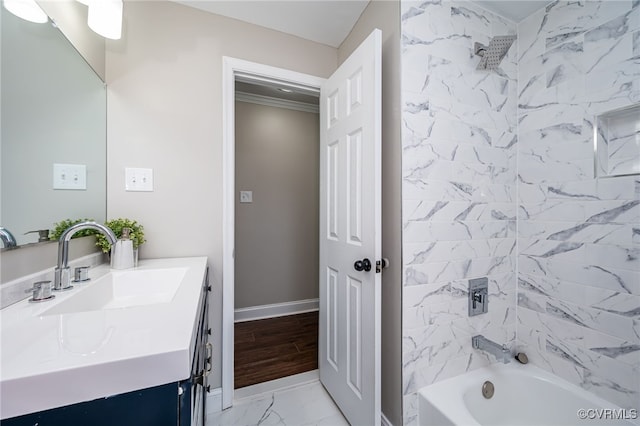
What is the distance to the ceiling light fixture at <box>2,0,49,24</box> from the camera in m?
0.78

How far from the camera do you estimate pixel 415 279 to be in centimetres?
→ 126

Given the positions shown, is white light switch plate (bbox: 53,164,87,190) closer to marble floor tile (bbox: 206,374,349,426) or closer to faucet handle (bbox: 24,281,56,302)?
faucet handle (bbox: 24,281,56,302)

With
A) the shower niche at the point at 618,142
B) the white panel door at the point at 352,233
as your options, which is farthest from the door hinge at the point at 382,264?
the shower niche at the point at 618,142

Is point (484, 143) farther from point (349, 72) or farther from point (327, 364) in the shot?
point (327, 364)

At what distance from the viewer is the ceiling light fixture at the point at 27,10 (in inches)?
30.8

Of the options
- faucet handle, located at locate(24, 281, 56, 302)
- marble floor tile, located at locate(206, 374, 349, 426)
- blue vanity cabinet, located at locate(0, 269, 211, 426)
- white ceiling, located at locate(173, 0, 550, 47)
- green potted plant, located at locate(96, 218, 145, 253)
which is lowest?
marble floor tile, located at locate(206, 374, 349, 426)

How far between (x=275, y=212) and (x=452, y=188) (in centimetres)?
192

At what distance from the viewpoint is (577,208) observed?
130 cm

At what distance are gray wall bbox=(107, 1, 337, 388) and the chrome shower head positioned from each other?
52.1 inches

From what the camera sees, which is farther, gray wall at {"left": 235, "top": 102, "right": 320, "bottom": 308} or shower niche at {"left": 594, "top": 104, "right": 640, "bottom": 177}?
gray wall at {"left": 235, "top": 102, "right": 320, "bottom": 308}

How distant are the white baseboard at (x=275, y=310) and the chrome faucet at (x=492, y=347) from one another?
6.23 ft

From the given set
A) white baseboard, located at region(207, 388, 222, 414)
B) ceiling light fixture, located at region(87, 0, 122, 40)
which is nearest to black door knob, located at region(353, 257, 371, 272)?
white baseboard, located at region(207, 388, 222, 414)

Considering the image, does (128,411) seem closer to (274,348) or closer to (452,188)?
(452,188)

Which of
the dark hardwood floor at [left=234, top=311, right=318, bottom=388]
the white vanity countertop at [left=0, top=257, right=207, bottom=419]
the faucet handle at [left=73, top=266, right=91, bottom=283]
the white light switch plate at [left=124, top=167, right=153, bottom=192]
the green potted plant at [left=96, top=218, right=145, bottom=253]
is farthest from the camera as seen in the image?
the dark hardwood floor at [left=234, top=311, right=318, bottom=388]
